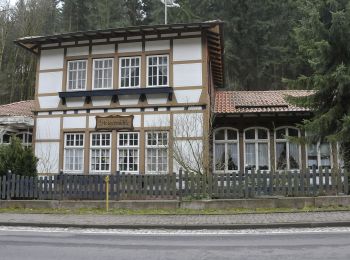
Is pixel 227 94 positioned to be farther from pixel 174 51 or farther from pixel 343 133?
pixel 343 133

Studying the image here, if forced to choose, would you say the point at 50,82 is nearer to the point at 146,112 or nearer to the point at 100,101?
the point at 100,101

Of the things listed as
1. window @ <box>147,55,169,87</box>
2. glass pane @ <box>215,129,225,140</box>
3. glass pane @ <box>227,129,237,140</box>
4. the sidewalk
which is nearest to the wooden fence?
the sidewalk

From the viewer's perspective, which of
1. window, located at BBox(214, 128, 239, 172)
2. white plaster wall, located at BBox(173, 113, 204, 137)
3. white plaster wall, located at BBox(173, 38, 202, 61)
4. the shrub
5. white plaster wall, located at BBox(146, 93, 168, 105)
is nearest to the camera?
the shrub

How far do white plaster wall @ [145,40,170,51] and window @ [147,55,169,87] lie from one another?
36cm

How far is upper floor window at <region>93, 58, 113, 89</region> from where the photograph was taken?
69.7 ft

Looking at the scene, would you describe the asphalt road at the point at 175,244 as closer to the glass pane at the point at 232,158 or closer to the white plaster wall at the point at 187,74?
the white plaster wall at the point at 187,74

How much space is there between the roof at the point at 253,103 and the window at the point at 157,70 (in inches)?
131

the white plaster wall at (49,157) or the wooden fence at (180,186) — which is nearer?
the wooden fence at (180,186)

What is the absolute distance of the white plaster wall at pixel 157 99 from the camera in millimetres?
20328

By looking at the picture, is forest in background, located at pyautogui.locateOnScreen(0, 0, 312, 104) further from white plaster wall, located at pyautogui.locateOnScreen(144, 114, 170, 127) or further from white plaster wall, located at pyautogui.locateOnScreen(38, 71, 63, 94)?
white plaster wall, located at pyautogui.locateOnScreen(144, 114, 170, 127)

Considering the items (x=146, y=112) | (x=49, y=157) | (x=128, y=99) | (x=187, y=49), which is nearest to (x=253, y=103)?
(x=187, y=49)

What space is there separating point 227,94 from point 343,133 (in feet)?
38.0

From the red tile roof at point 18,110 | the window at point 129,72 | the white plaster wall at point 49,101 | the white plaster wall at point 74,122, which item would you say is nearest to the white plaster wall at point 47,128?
the white plaster wall at point 74,122

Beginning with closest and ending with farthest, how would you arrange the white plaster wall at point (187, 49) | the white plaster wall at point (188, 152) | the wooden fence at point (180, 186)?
the wooden fence at point (180, 186) < the white plaster wall at point (188, 152) < the white plaster wall at point (187, 49)
